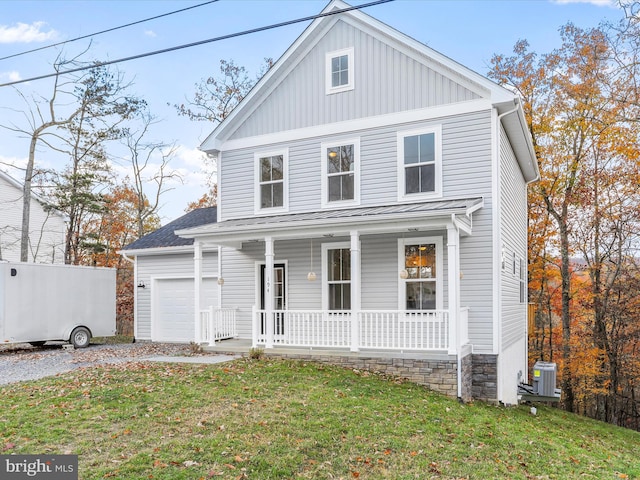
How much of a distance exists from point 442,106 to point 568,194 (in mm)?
10003

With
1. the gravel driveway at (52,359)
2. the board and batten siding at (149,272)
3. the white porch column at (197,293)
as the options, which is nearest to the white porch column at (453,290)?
the white porch column at (197,293)

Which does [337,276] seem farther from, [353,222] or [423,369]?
[423,369]

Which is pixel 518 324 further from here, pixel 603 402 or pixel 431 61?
pixel 603 402

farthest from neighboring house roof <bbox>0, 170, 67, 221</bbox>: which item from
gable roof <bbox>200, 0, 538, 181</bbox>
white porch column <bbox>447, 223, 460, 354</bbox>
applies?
white porch column <bbox>447, 223, 460, 354</bbox>

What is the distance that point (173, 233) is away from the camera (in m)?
17.0

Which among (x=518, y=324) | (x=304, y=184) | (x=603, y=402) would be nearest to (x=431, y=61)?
(x=304, y=184)

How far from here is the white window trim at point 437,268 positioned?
423 inches

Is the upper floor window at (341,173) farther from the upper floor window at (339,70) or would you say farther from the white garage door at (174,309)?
the white garage door at (174,309)

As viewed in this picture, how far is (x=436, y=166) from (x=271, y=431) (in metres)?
7.02

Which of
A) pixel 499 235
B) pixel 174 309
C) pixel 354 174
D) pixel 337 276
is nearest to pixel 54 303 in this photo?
pixel 174 309

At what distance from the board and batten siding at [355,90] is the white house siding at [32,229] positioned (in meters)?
15.6

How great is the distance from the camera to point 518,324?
13.4 metres

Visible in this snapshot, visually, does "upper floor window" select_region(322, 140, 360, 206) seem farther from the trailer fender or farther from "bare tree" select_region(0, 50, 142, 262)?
"bare tree" select_region(0, 50, 142, 262)

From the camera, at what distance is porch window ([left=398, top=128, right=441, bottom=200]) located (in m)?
11.1
